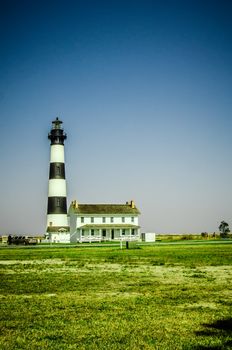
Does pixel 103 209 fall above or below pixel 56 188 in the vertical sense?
below

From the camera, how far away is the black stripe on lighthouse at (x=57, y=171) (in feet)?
220

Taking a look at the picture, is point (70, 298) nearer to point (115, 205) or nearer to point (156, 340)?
point (156, 340)

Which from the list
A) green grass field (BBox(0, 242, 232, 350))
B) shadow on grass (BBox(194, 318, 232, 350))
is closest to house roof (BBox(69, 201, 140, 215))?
green grass field (BBox(0, 242, 232, 350))

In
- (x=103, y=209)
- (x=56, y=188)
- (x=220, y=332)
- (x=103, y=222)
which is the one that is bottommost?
(x=220, y=332)

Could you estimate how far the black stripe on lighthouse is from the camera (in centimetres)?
6694

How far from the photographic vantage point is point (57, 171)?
67062mm

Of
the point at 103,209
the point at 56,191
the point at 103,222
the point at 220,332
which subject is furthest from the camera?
the point at 103,209

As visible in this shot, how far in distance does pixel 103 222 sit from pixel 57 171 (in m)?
13.6

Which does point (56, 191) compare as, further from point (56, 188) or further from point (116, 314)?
point (116, 314)

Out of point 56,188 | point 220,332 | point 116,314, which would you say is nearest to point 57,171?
point 56,188

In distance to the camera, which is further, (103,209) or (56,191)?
(103,209)

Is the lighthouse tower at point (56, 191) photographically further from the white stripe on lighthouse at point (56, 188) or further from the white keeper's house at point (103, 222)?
the white keeper's house at point (103, 222)

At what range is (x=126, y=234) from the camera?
74.2 metres

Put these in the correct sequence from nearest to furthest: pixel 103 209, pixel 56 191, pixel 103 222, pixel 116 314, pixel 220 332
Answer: pixel 220 332
pixel 116 314
pixel 56 191
pixel 103 222
pixel 103 209
